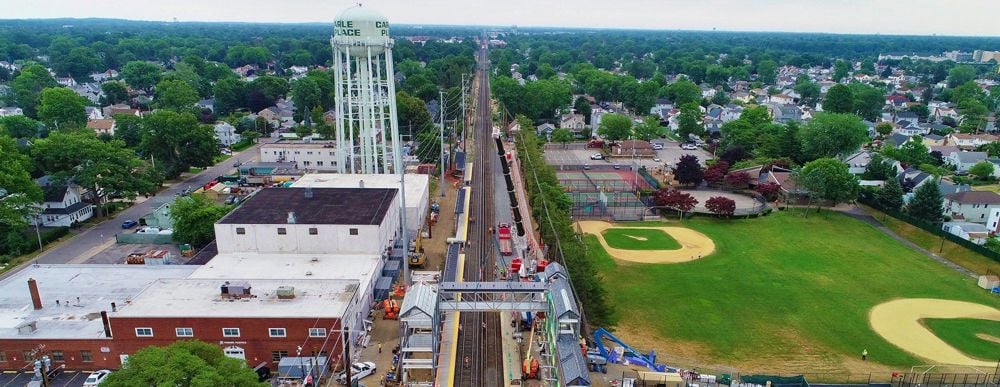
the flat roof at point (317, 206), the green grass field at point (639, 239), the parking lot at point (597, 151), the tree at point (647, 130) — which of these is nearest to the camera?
the flat roof at point (317, 206)

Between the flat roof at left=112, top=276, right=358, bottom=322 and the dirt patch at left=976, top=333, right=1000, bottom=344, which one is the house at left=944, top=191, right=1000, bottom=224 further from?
the flat roof at left=112, top=276, right=358, bottom=322

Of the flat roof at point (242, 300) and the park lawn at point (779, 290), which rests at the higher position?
the flat roof at point (242, 300)

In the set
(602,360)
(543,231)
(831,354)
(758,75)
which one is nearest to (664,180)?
(543,231)

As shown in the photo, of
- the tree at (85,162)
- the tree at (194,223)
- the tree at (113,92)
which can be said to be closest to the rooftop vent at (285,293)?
the tree at (194,223)

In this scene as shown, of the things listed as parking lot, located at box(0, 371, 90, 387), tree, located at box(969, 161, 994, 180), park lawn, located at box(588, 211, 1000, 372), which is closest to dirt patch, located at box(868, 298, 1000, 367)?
park lawn, located at box(588, 211, 1000, 372)

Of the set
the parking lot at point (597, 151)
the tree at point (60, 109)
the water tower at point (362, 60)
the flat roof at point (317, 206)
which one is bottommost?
the parking lot at point (597, 151)

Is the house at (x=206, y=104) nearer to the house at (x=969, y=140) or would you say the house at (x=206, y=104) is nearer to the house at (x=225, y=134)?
the house at (x=225, y=134)

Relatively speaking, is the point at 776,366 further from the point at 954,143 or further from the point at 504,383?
the point at 954,143
